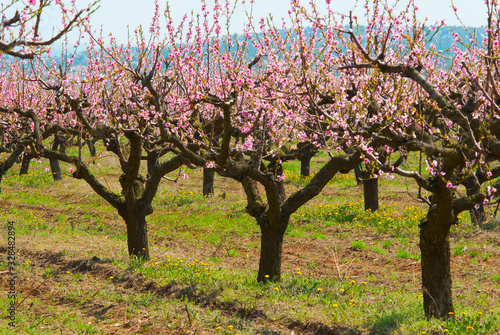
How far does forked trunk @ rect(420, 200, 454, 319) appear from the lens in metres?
8.09

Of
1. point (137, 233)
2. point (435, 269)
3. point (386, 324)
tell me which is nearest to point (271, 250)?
point (386, 324)

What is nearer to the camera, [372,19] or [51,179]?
[372,19]

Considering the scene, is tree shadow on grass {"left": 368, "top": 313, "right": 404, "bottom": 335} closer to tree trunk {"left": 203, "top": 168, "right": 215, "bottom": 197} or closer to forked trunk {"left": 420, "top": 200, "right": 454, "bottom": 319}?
forked trunk {"left": 420, "top": 200, "right": 454, "bottom": 319}

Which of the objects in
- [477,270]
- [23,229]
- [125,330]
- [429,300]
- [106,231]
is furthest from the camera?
[106,231]

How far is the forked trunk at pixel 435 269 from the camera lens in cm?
809

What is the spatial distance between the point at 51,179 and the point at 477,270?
2458cm

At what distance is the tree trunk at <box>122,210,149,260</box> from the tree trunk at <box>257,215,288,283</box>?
3.88 metres

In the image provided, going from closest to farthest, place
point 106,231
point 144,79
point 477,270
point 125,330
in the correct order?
point 125,330
point 144,79
point 477,270
point 106,231

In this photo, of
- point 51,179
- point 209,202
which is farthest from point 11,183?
point 209,202

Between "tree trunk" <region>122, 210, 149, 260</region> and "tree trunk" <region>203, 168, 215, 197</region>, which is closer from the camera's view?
"tree trunk" <region>122, 210, 149, 260</region>

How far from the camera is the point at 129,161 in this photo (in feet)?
41.5

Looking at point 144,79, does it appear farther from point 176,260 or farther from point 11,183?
point 11,183

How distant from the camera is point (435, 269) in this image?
8.23m

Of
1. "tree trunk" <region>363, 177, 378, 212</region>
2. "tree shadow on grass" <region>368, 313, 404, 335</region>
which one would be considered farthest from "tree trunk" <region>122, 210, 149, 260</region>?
"tree trunk" <region>363, 177, 378, 212</region>
